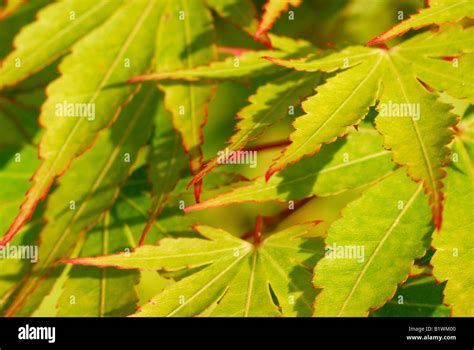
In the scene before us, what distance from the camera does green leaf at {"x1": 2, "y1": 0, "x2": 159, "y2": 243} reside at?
3.24 ft

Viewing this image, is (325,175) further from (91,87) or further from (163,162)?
(91,87)

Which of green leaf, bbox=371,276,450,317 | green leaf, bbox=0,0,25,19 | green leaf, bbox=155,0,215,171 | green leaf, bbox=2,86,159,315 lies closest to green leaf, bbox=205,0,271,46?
green leaf, bbox=155,0,215,171

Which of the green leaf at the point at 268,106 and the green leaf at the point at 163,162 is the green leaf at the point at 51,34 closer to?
the green leaf at the point at 163,162

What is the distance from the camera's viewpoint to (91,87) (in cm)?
108

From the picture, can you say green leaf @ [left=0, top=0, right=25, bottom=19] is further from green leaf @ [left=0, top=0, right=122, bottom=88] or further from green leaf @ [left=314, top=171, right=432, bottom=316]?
green leaf @ [left=314, top=171, right=432, bottom=316]

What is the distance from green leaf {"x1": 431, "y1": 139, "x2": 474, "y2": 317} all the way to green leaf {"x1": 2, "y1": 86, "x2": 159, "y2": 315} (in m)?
0.54

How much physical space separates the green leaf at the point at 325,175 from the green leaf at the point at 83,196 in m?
0.25

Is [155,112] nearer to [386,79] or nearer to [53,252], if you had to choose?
[53,252]

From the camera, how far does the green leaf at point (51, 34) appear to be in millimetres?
1090

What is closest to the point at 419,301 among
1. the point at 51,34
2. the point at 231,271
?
the point at 231,271

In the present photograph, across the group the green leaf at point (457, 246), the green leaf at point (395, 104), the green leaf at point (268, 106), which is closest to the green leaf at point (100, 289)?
the green leaf at point (268, 106)

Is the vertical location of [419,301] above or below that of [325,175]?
below

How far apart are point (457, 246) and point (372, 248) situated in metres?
0.12
